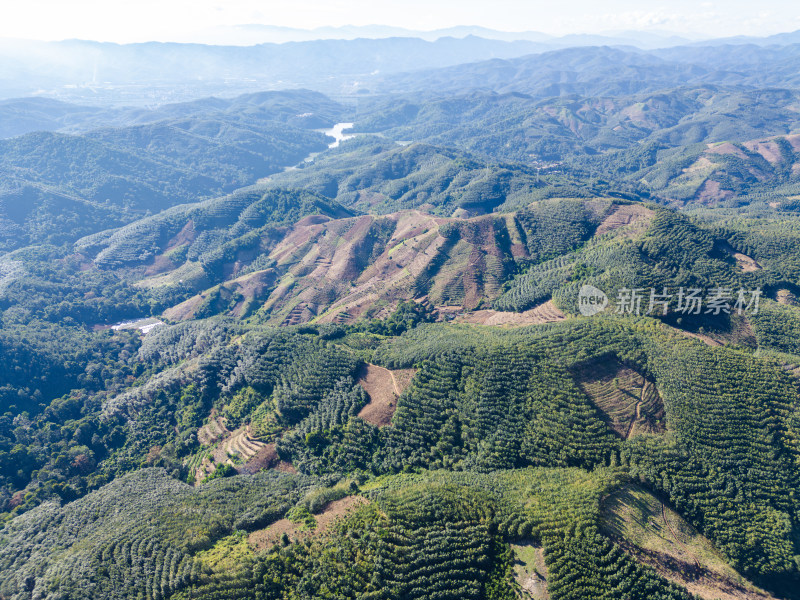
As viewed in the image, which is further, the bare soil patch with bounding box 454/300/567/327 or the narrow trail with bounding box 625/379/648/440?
the bare soil patch with bounding box 454/300/567/327

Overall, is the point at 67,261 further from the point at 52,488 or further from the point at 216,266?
the point at 52,488

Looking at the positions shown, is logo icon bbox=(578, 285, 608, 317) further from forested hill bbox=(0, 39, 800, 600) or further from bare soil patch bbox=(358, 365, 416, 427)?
bare soil patch bbox=(358, 365, 416, 427)

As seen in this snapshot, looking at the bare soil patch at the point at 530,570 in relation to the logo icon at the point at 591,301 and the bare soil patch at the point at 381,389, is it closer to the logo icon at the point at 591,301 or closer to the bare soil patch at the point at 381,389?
the bare soil patch at the point at 381,389

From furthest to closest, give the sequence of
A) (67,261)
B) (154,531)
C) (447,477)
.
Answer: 1. (67,261)
2. (447,477)
3. (154,531)

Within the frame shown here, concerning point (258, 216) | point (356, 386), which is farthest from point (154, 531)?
point (258, 216)

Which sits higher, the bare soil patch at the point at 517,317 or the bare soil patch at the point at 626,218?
the bare soil patch at the point at 626,218

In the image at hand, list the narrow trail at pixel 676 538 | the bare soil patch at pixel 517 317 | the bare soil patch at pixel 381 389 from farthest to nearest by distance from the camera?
the bare soil patch at pixel 517 317 < the bare soil patch at pixel 381 389 < the narrow trail at pixel 676 538

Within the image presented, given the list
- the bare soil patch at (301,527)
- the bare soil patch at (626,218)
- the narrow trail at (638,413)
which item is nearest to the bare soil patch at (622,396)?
the narrow trail at (638,413)

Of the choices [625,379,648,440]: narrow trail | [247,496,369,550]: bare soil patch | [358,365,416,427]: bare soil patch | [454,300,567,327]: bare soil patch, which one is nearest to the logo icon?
[454,300,567,327]: bare soil patch
